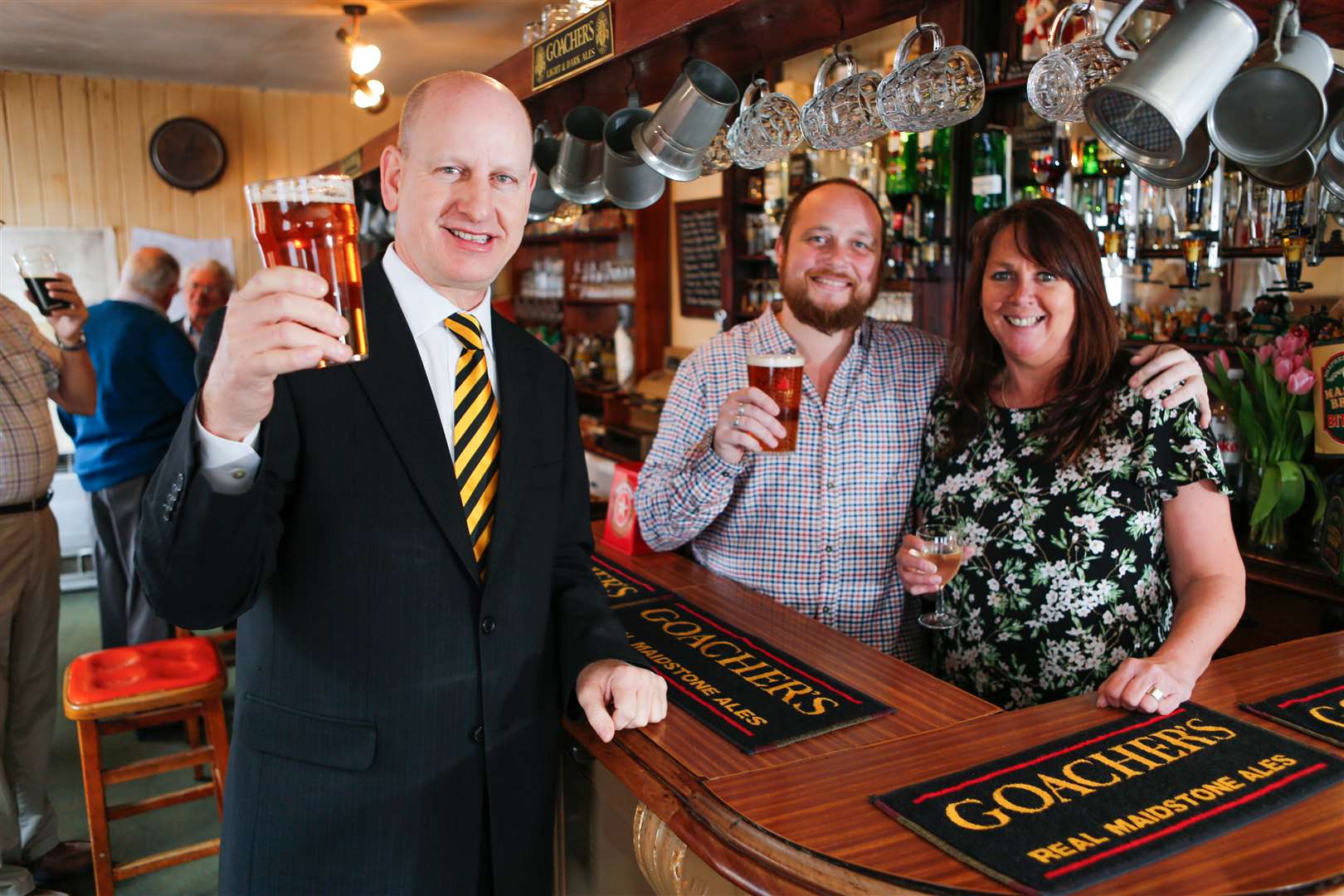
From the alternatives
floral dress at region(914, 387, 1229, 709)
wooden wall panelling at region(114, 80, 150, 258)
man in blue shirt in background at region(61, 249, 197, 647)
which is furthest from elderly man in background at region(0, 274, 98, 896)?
wooden wall panelling at region(114, 80, 150, 258)

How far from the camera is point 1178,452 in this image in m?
1.98

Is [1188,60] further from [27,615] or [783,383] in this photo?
[27,615]

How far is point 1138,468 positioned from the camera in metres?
2.00

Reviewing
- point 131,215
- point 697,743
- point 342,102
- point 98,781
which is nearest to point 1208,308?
point 697,743

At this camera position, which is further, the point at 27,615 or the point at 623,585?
the point at 27,615

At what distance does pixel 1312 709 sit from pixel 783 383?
109 cm

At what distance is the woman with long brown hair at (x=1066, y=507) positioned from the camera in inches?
78.0

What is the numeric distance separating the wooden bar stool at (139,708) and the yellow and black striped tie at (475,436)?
6.42 ft

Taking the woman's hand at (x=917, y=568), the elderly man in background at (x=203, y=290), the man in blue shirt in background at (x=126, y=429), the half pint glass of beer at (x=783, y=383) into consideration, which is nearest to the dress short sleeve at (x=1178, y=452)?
the woman's hand at (x=917, y=568)

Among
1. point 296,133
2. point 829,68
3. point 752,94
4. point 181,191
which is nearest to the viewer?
point 829,68

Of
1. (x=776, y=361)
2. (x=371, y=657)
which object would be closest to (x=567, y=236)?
(x=776, y=361)

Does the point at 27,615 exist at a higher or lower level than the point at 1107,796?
lower

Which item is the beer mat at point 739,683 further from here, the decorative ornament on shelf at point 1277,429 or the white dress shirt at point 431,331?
the decorative ornament on shelf at point 1277,429

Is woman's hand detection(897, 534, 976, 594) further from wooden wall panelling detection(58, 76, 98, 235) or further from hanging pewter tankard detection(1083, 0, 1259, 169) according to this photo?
wooden wall panelling detection(58, 76, 98, 235)
